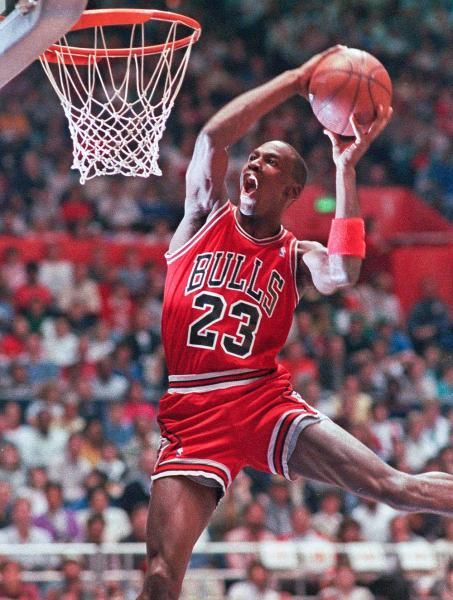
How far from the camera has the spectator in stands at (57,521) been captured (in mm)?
11008

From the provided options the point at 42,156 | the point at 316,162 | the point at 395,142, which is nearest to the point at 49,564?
the point at 42,156

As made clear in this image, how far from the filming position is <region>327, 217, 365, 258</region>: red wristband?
622 cm

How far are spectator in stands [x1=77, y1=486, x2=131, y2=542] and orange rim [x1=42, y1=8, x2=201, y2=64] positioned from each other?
15.9 feet

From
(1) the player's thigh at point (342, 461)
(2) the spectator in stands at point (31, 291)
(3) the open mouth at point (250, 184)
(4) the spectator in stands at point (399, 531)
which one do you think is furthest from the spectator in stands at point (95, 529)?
(3) the open mouth at point (250, 184)

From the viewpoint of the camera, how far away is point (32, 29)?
19.2 feet

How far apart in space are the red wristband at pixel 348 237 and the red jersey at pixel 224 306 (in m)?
0.50

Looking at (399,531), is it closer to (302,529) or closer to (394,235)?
(302,529)

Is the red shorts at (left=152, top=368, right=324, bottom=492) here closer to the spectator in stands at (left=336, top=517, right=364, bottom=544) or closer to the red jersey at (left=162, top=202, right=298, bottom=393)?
the red jersey at (left=162, top=202, right=298, bottom=393)

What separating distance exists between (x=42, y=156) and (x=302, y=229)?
3.53m

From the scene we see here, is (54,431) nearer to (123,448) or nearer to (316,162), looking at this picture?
(123,448)

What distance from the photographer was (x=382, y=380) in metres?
14.1

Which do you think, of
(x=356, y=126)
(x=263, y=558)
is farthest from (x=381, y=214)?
(x=356, y=126)

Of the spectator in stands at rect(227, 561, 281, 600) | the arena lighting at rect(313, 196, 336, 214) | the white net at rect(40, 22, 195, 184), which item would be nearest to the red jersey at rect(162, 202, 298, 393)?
the white net at rect(40, 22, 195, 184)

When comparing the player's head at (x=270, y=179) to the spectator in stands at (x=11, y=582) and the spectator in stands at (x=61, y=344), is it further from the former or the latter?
the spectator in stands at (x=61, y=344)
